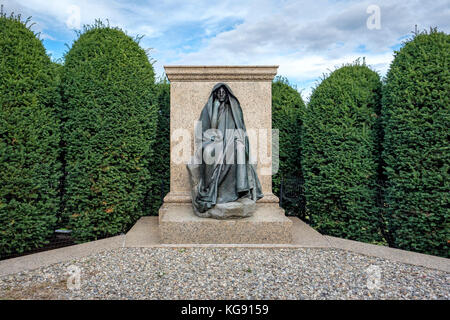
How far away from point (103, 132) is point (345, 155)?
181 inches

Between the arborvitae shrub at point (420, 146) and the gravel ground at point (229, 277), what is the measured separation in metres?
1.05

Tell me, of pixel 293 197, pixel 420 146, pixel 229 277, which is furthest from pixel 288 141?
pixel 229 277

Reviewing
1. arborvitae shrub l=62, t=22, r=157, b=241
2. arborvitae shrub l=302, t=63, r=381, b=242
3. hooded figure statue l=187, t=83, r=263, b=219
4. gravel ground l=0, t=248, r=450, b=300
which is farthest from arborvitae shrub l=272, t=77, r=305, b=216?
arborvitae shrub l=62, t=22, r=157, b=241

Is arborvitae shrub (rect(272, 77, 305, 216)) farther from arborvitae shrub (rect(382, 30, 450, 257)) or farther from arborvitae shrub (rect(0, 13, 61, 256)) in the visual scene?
arborvitae shrub (rect(0, 13, 61, 256))

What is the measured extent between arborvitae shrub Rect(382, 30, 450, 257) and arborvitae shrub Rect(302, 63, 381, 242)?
1.30 ft

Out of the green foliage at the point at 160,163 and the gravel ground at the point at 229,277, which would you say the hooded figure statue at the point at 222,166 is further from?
the green foliage at the point at 160,163

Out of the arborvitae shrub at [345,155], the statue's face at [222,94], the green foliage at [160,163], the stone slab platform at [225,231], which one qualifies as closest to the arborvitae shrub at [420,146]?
the arborvitae shrub at [345,155]

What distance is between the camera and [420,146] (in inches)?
177

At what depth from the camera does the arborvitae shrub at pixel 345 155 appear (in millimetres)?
5141

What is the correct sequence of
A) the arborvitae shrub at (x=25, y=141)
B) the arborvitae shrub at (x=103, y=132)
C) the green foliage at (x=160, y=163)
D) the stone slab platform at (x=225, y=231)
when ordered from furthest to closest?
the green foliage at (x=160, y=163), the arborvitae shrub at (x=103, y=132), the stone slab platform at (x=225, y=231), the arborvitae shrub at (x=25, y=141)

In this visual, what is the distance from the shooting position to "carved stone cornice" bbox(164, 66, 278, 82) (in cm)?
538

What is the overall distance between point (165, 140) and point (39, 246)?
10.1 ft

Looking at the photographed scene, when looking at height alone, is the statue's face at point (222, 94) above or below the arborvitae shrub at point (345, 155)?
above

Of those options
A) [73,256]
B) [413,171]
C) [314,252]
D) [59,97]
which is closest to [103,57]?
[59,97]
